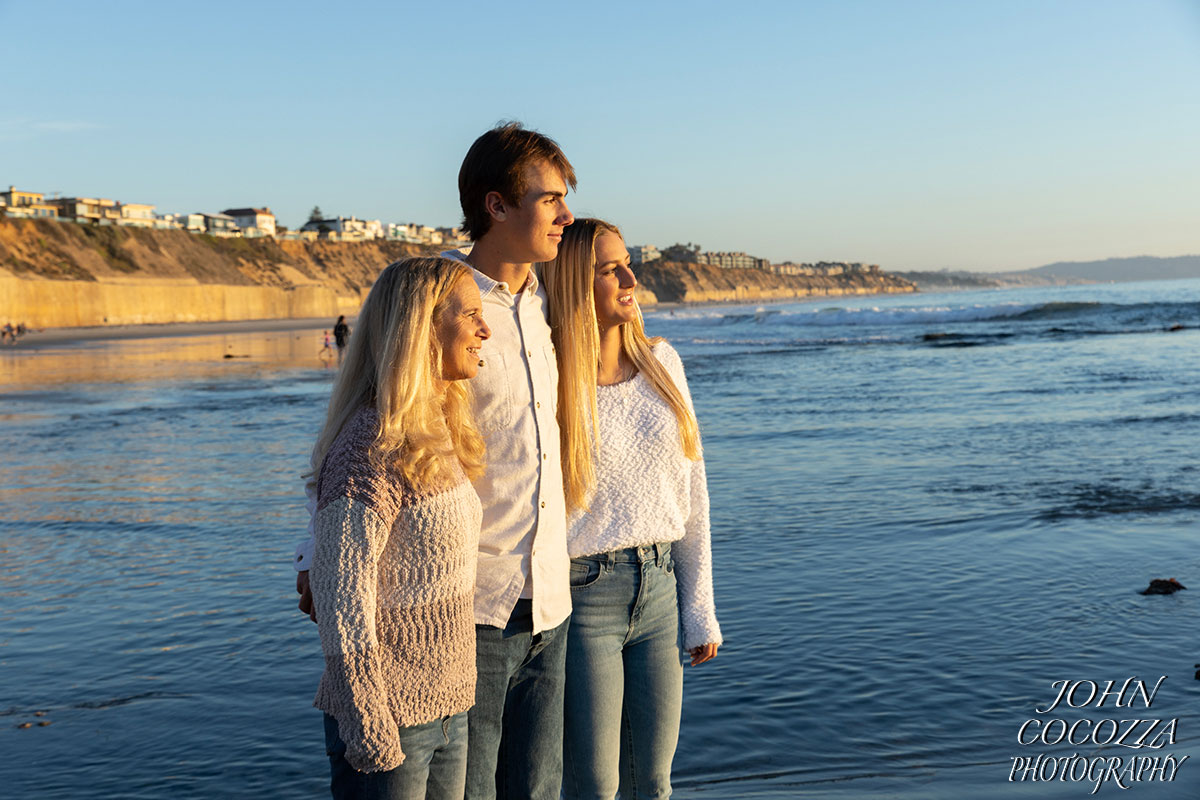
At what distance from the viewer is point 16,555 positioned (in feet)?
22.5

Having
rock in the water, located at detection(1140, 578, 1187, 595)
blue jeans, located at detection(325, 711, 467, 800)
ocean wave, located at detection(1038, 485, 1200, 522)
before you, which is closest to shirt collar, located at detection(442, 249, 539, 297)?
blue jeans, located at detection(325, 711, 467, 800)

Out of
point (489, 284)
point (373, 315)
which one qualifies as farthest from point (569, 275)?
point (373, 315)

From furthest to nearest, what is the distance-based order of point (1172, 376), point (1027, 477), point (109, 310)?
point (109, 310) → point (1172, 376) → point (1027, 477)

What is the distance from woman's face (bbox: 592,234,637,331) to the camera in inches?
107

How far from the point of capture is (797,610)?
524 cm

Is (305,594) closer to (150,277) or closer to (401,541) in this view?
(401,541)

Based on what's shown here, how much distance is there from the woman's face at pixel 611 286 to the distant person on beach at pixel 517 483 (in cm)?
21

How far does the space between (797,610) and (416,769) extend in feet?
11.4

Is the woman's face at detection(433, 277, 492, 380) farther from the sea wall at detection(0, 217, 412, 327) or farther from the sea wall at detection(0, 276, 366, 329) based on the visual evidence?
the sea wall at detection(0, 217, 412, 327)

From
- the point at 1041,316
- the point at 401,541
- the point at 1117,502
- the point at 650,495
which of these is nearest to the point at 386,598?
the point at 401,541

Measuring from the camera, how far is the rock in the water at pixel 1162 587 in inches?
208

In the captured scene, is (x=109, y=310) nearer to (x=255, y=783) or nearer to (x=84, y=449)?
(x=84, y=449)

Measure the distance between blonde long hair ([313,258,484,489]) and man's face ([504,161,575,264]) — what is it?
300 mm

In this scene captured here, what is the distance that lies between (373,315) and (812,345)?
36.6 meters
